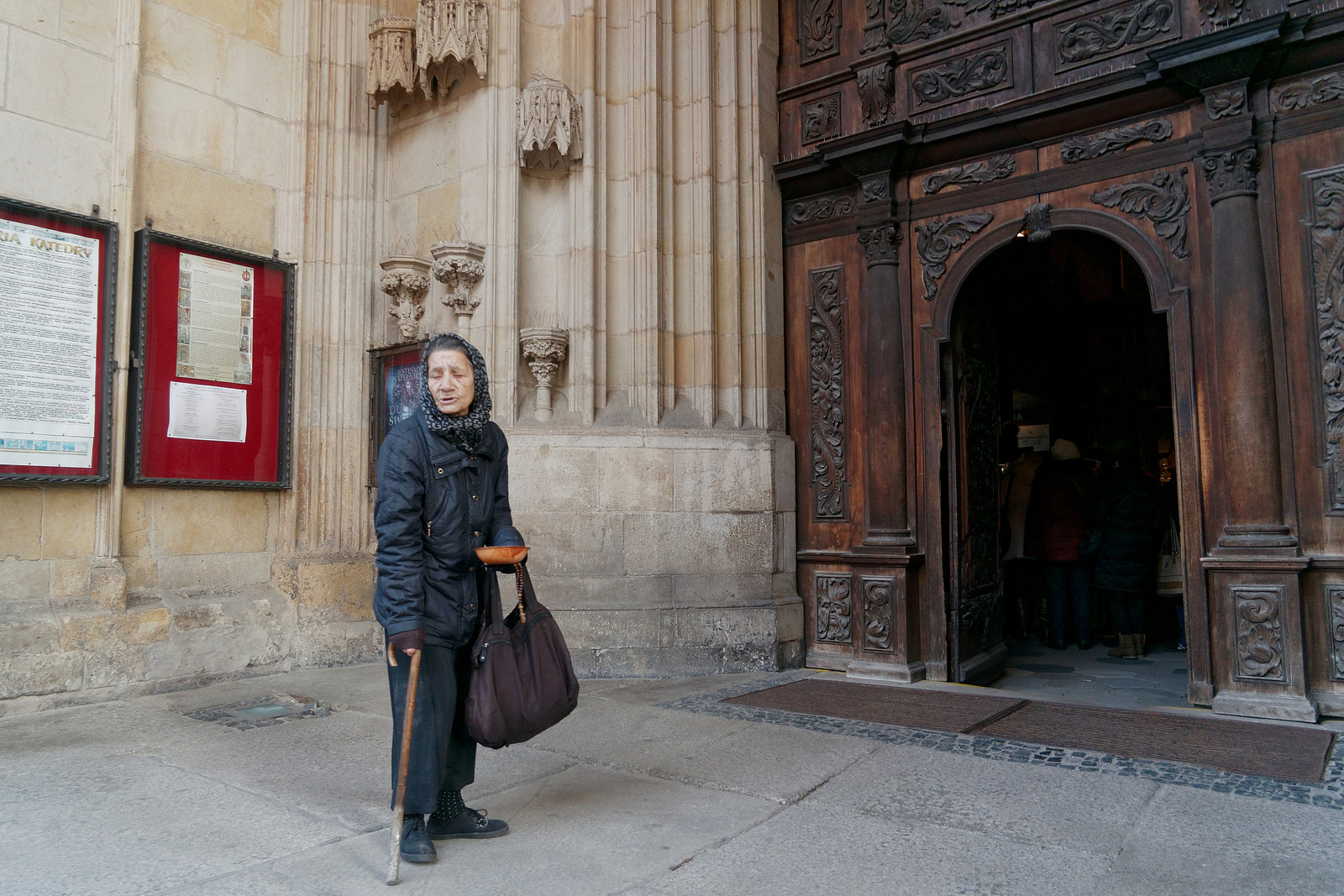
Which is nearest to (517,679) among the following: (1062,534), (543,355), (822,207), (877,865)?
(877,865)

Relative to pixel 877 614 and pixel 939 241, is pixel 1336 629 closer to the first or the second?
pixel 877 614

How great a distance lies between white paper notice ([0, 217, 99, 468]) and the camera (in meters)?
5.13

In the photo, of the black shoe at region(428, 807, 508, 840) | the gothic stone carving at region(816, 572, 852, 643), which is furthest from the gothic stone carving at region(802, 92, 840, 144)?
the black shoe at region(428, 807, 508, 840)

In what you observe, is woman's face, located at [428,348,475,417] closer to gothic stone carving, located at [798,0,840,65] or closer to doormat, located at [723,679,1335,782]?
doormat, located at [723,679,1335,782]

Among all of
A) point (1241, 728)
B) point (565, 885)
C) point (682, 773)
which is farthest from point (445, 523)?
point (1241, 728)

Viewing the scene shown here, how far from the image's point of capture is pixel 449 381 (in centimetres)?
312

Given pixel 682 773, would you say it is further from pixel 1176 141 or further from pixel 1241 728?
pixel 1176 141

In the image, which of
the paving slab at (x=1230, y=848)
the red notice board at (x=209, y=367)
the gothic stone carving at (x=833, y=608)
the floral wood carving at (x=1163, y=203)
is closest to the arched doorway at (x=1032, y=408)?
the floral wood carving at (x=1163, y=203)

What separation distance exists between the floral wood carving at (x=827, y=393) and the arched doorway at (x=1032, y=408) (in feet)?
2.44

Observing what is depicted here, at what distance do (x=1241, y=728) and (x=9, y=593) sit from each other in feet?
21.6

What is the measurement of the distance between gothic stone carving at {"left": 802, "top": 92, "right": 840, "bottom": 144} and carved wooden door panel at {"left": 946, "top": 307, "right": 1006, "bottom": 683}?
5.55 feet

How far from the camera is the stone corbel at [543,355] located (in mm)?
6262

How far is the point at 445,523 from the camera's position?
10.1 feet

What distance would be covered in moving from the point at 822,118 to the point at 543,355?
2.75 metres
